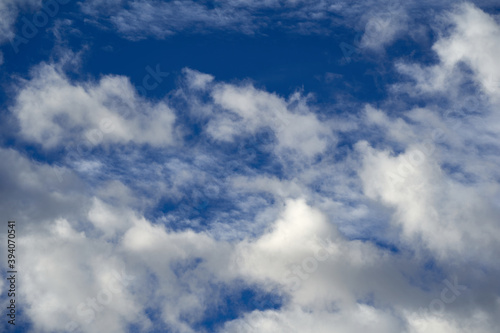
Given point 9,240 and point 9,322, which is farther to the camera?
point 9,322

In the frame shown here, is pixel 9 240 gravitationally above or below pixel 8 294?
above

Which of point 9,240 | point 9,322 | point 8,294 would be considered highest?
point 9,240

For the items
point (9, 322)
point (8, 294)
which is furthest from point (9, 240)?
point (9, 322)

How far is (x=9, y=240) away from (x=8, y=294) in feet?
93.0

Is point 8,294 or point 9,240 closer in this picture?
point 9,240

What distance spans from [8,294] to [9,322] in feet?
35.5

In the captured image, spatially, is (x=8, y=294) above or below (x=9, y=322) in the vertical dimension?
above

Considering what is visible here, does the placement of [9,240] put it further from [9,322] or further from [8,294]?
[9,322]

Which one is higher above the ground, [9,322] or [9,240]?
[9,240]

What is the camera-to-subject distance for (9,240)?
347ft

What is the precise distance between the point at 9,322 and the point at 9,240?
37691 millimetres

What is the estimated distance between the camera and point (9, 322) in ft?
384

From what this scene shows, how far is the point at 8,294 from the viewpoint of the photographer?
117 metres
